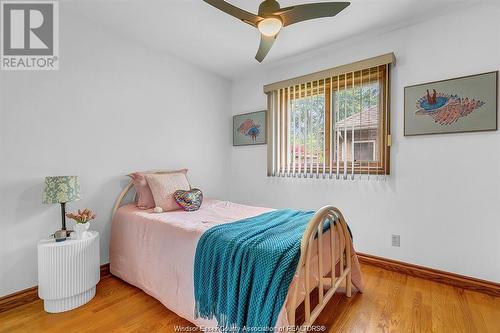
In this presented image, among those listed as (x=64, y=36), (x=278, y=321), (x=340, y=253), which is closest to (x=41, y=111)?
(x=64, y=36)

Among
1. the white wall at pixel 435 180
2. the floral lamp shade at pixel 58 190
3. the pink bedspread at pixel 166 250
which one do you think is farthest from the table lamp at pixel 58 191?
the white wall at pixel 435 180

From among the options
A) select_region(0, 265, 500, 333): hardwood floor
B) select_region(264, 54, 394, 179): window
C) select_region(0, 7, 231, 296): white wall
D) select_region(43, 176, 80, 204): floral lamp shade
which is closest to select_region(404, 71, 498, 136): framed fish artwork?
select_region(264, 54, 394, 179): window

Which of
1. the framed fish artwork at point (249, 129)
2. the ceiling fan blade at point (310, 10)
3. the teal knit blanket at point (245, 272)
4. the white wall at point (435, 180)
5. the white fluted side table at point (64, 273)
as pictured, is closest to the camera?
the teal knit blanket at point (245, 272)

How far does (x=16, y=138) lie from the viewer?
1883mm

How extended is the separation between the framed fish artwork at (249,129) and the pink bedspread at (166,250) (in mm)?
1318

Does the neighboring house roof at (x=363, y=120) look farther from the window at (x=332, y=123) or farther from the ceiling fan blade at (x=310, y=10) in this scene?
the ceiling fan blade at (x=310, y=10)

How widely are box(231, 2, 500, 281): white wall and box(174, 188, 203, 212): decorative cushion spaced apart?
1.49 meters

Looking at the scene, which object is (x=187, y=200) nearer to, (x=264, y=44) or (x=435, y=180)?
(x=264, y=44)

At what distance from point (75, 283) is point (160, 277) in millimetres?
641

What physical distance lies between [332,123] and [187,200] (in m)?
1.87

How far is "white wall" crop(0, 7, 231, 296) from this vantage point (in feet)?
6.16

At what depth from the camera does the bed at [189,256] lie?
1351 mm

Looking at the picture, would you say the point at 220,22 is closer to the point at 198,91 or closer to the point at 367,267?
the point at 198,91

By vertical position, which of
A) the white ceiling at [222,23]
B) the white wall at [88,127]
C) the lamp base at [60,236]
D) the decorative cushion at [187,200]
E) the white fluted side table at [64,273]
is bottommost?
the white fluted side table at [64,273]
